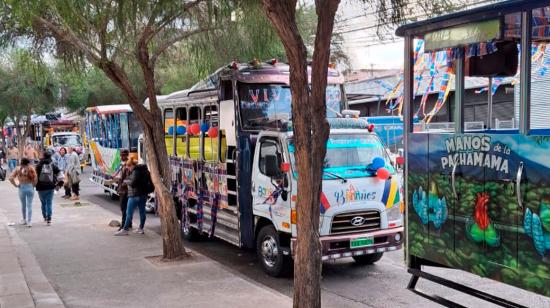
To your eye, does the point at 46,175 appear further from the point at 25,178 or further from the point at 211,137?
the point at 211,137

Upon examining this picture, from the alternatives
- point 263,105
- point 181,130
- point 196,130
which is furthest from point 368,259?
point 181,130

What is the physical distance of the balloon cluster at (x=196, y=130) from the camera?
9.88 metres

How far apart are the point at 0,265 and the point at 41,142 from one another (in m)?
33.3

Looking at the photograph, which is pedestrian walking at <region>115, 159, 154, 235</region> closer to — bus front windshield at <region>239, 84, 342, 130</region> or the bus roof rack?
bus front windshield at <region>239, 84, 342, 130</region>

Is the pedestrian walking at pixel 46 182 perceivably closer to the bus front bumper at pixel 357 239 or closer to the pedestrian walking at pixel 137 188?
the pedestrian walking at pixel 137 188

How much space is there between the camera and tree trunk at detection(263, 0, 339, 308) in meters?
4.75

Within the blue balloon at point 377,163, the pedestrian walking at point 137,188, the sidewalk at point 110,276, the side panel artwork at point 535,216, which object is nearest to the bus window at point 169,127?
the pedestrian walking at point 137,188

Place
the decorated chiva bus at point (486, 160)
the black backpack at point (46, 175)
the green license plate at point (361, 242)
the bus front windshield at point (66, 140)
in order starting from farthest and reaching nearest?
the bus front windshield at point (66, 140) < the black backpack at point (46, 175) < the green license plate at point (361, 242) < the decorated chiva bus at point (486, 160)

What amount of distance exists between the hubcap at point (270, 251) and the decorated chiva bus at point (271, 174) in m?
0.01

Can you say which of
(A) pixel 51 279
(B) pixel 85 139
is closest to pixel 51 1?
(A) pixel 51 279

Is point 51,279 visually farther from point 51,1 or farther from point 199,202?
point 51,1

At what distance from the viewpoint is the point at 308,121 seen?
479 cm

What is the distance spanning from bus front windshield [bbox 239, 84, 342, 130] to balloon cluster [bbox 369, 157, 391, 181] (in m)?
1.57

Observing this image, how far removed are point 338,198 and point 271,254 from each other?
1409mm
